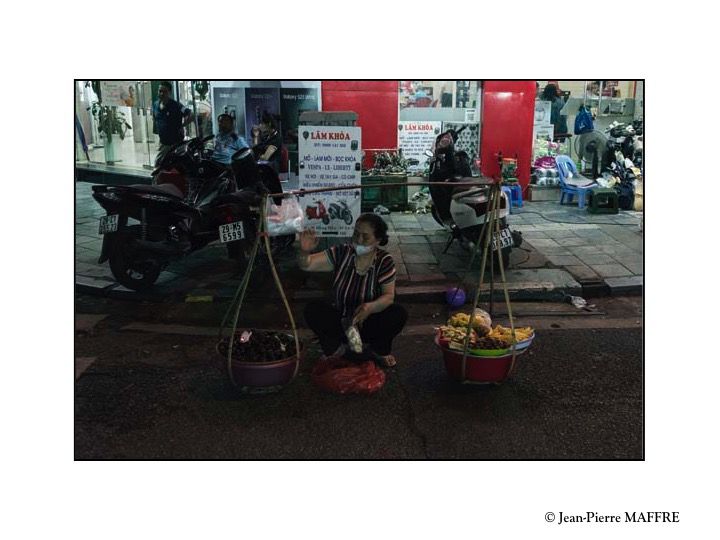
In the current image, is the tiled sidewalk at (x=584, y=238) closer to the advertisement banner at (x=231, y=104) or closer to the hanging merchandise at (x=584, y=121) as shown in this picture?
the hanging merchandise at (x=584, y=121)

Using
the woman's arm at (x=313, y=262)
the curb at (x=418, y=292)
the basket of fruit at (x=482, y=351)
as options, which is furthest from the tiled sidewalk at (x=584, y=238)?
the woman's arm at (x=313, y=262)

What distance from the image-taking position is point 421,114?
10.8 meters

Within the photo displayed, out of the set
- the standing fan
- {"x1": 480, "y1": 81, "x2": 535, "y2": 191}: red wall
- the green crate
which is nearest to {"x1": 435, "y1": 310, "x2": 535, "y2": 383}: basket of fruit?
the green crate

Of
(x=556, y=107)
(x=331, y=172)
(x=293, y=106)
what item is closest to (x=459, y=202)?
(x=331, y=172)

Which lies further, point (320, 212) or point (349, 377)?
point (320, 212)

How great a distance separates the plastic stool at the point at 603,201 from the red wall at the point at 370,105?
11.0ft

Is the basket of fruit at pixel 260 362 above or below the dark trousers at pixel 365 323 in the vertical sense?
below

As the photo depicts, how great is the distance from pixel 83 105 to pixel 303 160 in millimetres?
6132

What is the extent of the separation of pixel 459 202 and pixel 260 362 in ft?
11.9

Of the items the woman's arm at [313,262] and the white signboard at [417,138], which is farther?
the white signboard at [417,138]

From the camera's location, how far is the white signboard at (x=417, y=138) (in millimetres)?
10766

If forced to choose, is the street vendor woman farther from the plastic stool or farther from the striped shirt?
the plastic stool

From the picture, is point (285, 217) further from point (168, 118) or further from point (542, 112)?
point (542, 112)

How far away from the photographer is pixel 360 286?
14.7 ft
